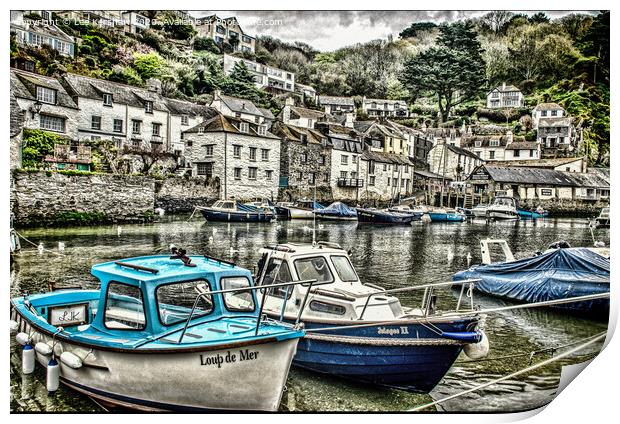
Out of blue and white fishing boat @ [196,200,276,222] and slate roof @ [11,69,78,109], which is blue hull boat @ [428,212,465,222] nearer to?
blue and white fishing boat @ [196,200,276,222]

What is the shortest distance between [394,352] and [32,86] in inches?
197

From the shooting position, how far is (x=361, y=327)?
5.17 m

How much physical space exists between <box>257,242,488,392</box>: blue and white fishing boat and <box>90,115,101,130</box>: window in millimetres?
3324

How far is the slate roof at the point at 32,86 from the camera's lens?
6055 mm

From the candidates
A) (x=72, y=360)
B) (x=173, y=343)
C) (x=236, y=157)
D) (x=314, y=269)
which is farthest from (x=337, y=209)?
(x=72, y=360)

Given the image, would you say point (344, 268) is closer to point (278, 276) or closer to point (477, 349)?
point (278, 276)

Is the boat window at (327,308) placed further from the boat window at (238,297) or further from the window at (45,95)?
the window at (45,95)

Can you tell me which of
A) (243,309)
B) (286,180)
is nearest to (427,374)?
(243,309)

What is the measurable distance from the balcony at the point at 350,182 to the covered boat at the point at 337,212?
31cm

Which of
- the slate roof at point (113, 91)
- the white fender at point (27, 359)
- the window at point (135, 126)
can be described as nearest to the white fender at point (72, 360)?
the white fender at point (27, 359)

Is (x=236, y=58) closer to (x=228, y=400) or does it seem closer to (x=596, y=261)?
(x=228, y=400)

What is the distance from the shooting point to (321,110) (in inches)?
297

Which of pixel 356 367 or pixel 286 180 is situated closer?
pixel 356 367

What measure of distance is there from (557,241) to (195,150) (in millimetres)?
5427
